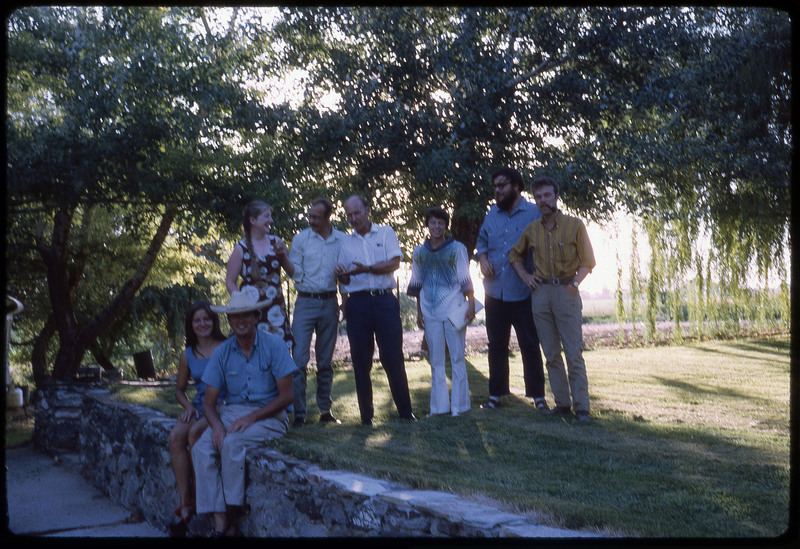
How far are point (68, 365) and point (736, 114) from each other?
10.4 meters

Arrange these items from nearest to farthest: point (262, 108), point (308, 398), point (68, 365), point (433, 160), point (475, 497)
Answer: point (475, 497), point (308, 398), point (433, 160), point (262, 108), point (68, 365)

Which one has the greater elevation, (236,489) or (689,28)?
(689,28)

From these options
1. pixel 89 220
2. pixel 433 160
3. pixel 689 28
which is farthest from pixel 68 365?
pixel 689 28

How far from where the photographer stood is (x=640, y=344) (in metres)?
13.0

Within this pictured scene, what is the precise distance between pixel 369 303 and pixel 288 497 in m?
1.66

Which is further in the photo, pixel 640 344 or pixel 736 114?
pixel 640 344

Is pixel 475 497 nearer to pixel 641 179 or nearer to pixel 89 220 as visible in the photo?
pixel 641 179

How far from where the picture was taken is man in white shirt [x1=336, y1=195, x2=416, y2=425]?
17.8ft

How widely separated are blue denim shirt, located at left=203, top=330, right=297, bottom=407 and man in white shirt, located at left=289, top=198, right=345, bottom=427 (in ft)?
2.91

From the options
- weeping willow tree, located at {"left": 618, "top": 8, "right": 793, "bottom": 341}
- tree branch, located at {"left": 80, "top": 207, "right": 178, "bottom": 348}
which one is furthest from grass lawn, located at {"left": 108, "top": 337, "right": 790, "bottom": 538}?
tree branch, located at {"left": 80, "top": 207, "right": 178, "bottom": 348}

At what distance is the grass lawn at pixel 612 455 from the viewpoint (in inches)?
123

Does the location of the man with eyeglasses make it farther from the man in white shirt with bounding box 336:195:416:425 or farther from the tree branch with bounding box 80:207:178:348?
the tree branch with bounding box 80:207:178:348

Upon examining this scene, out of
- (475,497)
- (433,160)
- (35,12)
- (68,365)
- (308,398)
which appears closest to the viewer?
(475,497)

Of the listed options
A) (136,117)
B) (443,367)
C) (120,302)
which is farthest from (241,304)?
(120,302)
